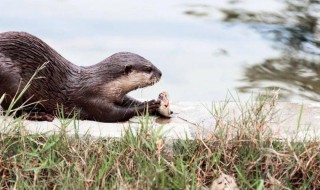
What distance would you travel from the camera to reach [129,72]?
4.45 metres

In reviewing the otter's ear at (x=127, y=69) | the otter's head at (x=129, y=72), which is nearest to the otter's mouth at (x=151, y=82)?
the otter's head at (x=129, y=72)

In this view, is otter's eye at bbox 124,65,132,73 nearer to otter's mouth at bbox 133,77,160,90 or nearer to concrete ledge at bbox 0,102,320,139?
otter's mouth at bbox 133,77,160,90

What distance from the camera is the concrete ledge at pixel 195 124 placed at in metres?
4.15

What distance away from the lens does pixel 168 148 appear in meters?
4.11

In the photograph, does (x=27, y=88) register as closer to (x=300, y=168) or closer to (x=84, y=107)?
(x=84, y=107)

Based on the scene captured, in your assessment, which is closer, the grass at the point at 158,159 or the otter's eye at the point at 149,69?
the grass at the point at 158,159

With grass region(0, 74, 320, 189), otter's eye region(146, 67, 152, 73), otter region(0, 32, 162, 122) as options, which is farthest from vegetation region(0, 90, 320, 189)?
otter's eye region(146, 67, 152, 73)

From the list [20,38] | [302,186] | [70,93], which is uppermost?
[20,38]

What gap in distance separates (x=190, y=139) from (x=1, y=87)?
1.03 metres

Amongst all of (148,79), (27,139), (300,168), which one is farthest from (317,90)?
(27,139)

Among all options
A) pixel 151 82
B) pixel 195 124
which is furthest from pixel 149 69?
pixel 195 124

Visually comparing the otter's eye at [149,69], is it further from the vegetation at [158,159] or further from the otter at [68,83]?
the vegetation at [158,159]

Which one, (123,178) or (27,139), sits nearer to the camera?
(123,178)

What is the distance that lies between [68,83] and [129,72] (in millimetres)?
327
